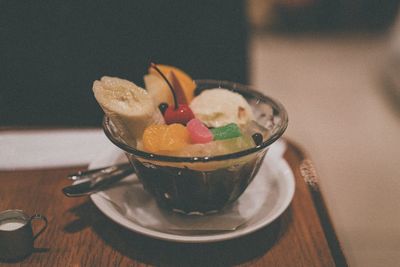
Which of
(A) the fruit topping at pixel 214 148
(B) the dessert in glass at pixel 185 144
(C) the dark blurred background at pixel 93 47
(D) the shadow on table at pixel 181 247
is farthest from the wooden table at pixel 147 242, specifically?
(C) the dark blurred background at pixel 93 47

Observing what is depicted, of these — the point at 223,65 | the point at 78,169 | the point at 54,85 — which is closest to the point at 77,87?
the point at 54,85

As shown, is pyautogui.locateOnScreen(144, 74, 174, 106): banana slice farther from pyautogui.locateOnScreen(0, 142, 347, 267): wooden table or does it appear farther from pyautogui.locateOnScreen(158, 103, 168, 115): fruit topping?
pyautogui.locateOnScreen(0, 142, 347, 267): wooden table

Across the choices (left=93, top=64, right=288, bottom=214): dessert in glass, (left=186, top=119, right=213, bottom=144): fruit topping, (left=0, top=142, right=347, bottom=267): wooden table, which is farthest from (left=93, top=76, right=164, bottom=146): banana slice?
(left=0, top=142, right=347, bottom=267): wooden table

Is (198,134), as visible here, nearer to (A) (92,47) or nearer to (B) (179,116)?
(B) (179,116)

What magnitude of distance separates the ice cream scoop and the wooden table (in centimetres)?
25

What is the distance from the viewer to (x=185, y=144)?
0.84 metres

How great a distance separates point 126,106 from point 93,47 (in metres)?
1.16

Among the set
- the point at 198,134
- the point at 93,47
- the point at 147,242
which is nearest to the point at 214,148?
the point at 198,134

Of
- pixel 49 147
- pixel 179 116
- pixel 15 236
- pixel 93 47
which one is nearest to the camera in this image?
pixel 15 236

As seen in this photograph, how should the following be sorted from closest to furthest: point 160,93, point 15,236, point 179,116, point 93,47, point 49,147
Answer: point 15,236, point 179,116, point 160,93, point 49,147, point 93,47

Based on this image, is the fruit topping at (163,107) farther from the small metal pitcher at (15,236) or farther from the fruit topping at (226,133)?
the small metal pitcher at (15,236)

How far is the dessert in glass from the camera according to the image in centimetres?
82

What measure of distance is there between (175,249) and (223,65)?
1.30m

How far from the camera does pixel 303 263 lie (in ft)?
2.74
